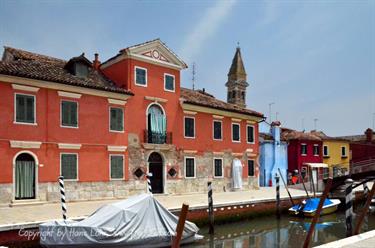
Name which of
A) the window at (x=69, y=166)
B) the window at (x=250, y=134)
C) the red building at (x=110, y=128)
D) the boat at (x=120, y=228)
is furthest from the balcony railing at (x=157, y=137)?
the boat at (x=120, y=228)

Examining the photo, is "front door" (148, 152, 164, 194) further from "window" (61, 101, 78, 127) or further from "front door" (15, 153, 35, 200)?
"front door" (15, 153, 35, 200)

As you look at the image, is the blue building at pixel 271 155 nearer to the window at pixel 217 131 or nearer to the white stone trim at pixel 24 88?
the window at pixel 217 131

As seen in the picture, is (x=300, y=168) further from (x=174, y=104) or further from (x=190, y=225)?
(x=190, y=225)

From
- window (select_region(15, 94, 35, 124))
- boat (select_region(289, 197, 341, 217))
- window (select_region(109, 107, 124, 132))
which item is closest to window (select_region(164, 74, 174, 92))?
window (select_region(109, 107, 124, 132))

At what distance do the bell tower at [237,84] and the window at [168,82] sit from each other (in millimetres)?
16285

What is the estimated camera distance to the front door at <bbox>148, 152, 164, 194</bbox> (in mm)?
22266

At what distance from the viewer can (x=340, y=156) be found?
4156 cm

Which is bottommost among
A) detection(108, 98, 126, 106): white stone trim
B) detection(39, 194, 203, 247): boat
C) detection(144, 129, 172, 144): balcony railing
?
detection(39, 194, 203, 247): boat

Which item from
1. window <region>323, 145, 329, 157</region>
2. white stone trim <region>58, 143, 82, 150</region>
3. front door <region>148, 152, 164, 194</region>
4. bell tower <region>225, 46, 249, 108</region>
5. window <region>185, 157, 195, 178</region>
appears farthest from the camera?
window <region>323, 145, 329, 157</region>

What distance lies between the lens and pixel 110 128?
66.8 ft

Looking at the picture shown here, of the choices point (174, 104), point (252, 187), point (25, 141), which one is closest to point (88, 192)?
point (25, 141)

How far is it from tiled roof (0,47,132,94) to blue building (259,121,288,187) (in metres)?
16.8

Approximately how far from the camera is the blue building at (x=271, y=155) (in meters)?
33.3

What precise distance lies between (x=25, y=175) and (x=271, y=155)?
22.3m
